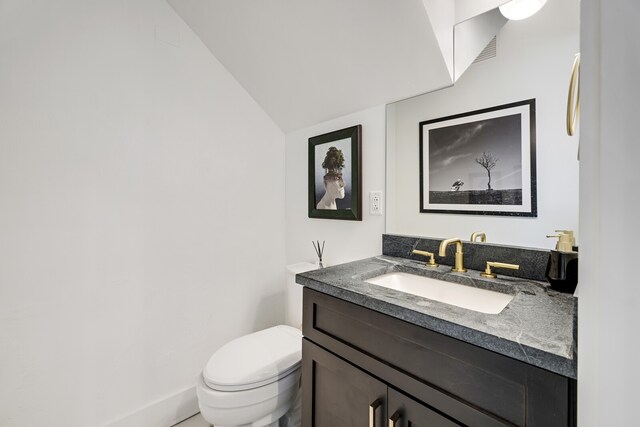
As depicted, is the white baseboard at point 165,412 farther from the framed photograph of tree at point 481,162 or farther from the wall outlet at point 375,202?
the framed photograph of tree at point 481,162

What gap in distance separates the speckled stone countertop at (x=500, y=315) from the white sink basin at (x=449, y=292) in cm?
2

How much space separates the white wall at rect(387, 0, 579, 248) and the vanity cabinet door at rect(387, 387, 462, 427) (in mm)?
679

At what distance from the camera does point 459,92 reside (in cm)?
119

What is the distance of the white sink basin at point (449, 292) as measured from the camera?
929mm

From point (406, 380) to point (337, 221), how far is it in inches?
40.2

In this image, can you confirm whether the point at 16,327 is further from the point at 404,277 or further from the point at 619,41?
the point at 619,41

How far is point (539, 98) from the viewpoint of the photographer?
0.98 metres

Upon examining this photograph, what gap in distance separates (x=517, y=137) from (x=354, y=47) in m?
0.76

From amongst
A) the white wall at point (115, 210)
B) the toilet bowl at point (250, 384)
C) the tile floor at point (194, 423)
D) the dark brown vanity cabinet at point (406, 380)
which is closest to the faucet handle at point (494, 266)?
the dark brown vanity cabinet at point (406, 380)

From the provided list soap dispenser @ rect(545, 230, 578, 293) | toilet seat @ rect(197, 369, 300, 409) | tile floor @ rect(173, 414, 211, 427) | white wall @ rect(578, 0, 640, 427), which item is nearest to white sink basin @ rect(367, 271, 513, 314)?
soap dispenser @ rect(545, 230, 578, 293)

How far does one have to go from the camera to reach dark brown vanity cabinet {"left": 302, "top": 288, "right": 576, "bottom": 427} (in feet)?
1.80

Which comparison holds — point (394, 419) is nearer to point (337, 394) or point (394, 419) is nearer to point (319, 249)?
point (337, 394)

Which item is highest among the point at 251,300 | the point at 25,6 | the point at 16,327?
the point at 25,6

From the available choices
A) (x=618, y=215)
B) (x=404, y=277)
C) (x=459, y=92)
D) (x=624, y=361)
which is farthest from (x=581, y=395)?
(x=459, y=92)
